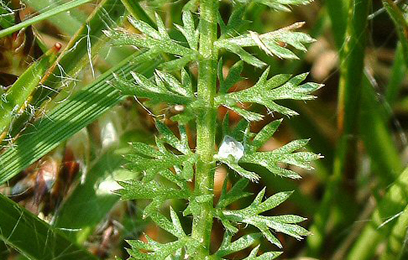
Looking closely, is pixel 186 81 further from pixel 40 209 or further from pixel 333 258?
pixel 333 258

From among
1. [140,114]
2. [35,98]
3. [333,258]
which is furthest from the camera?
[333,258]

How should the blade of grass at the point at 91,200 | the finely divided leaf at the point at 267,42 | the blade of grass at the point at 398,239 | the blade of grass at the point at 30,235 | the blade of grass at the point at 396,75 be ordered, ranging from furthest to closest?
1. the blade of grass at the point at 396,75
2. the blade of grass at the point at 91,200
3. the blade of grass at the point at 398,239
4. the blade of grass at the point at 30,235
5. the finely divided leaf at the point at 267,42

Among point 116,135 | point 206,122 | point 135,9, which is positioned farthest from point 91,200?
point 206,122

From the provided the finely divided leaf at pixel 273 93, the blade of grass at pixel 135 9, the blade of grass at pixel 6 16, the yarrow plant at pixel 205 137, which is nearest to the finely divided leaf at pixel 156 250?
the yarrow plant at pixel 205 137

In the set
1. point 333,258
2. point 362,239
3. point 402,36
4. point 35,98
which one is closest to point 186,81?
point 35,98

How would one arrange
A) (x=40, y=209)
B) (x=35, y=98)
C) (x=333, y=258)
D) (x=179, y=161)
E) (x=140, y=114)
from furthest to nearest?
1. (x=333, y=258)
2. (x=140, y=114)
3. (x=40, y=209)
4. (x=35, y=98)
5. (x=179, y=161)

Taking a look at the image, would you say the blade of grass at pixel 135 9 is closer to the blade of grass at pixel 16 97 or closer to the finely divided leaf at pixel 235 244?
the blade of grass at pixel 16 97
